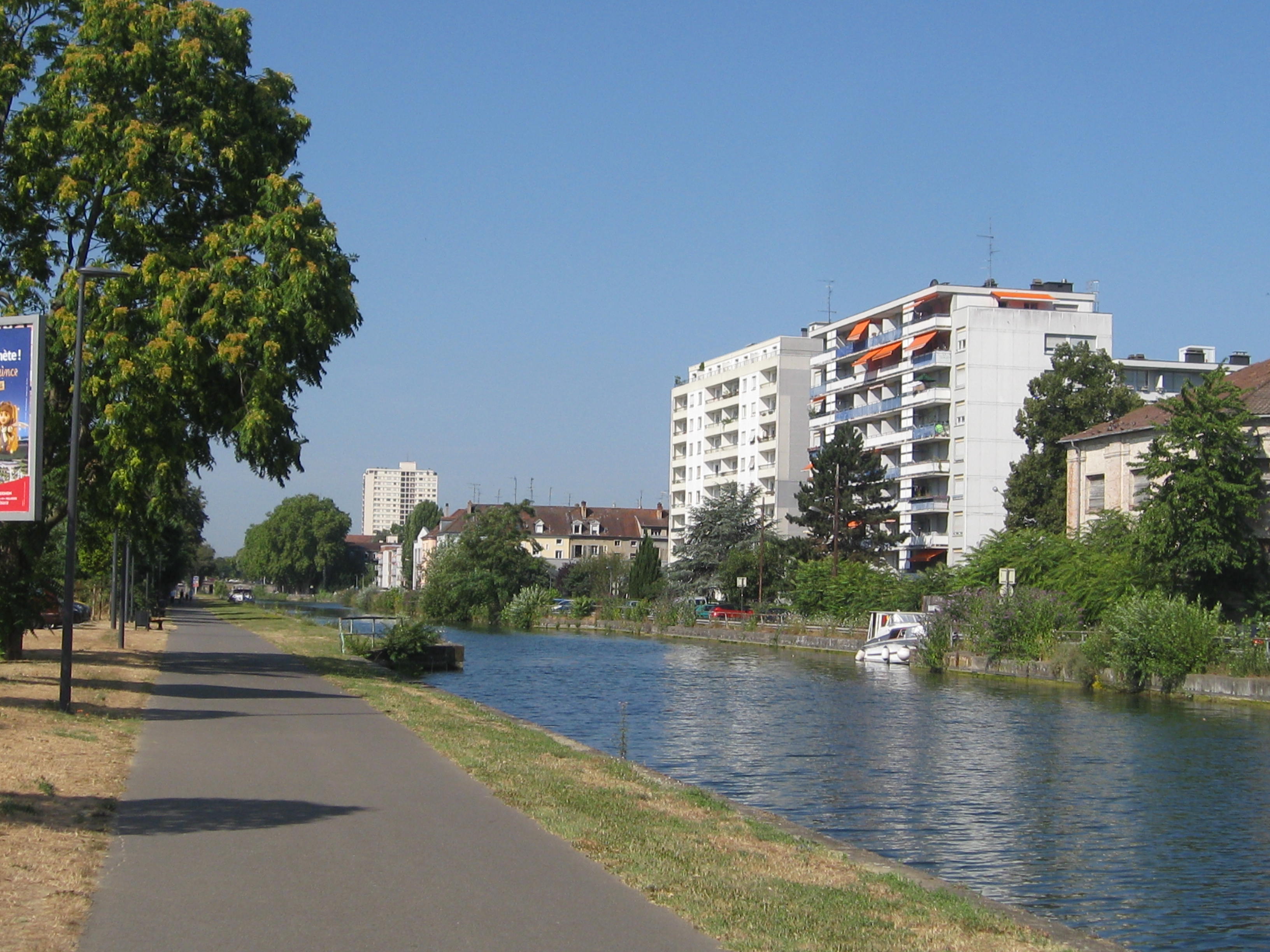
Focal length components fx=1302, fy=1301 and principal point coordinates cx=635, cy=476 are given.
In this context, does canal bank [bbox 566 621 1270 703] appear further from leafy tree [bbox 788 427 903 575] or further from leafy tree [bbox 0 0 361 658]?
leafy tree [bbox 0 0 361 658]

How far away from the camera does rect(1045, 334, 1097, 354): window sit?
259 ft

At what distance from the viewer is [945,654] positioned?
46969 mm

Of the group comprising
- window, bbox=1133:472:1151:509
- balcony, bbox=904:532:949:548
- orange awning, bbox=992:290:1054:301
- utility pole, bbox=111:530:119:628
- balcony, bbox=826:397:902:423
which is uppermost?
orange awning, bbox=992:290:1054:301

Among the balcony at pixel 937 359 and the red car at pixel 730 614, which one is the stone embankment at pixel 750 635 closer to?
the red car at pixel 730 614

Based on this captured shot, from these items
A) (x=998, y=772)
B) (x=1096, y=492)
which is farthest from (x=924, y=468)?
(x=998, y=772)

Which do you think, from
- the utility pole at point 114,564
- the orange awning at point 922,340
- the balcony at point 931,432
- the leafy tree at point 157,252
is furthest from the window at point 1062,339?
the leafy tree at point 157,252

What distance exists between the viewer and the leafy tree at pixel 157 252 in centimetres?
2311

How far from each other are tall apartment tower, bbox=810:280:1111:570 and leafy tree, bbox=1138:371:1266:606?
30.4 m

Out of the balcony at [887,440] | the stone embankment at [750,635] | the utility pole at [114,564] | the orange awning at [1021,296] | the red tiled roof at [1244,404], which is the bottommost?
the stone embankment at [750,635]

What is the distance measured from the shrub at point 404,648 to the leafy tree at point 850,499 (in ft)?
137

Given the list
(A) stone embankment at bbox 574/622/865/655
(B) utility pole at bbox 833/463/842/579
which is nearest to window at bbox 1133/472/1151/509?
(A) stone embankment at bbox 574/622/865/655

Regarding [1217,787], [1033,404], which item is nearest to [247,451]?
[1217,787]

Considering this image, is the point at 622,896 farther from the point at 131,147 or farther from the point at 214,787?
the point at 131,147

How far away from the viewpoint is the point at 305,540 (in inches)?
6796
